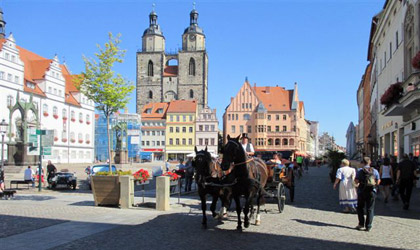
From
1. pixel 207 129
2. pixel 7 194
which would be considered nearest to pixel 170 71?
pixel 207 129

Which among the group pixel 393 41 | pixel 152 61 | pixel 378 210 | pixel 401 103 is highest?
pixel 152 61

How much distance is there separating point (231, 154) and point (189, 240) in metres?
2.11

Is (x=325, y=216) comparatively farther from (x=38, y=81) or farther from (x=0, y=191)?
(x=38, y=81)

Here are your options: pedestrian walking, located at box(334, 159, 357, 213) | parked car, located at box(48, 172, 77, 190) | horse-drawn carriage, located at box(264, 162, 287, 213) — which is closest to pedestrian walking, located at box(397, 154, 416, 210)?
pedestrian walking, located at box(334, 159, 357, 213)

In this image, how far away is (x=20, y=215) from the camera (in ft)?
39.4

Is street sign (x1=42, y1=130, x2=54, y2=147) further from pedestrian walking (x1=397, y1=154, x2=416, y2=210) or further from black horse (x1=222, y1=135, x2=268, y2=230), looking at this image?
pedestrian walking (x1=397, y1=154, x2=416, y2=210)

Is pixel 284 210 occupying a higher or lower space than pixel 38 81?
lower

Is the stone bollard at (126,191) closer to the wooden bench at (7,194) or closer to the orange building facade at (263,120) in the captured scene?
the wooden bench at (7,194)

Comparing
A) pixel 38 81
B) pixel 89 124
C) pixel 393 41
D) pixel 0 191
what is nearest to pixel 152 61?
pixel 89 124

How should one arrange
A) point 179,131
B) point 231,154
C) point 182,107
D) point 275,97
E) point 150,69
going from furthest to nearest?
1. point 150,69
2. point 182,107
3. point 179,131
4. point 275,97
5. point 231,154

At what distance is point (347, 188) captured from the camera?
1366 centimetres

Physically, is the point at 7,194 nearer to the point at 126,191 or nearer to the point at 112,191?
the point at 112,191

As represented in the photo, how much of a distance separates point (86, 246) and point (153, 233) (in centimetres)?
170

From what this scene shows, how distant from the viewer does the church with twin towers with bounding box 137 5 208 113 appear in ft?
371
